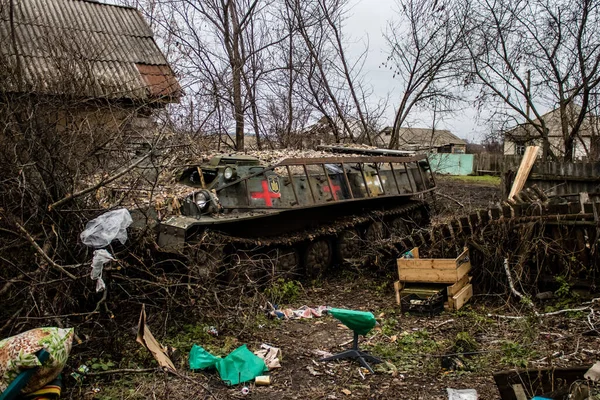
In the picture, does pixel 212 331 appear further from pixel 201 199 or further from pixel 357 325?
pixel 201 199

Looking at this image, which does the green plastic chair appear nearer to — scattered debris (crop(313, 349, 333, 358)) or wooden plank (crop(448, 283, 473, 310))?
scattered debris (crop(313, 349, 333, 358))

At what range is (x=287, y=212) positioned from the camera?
9055 mm

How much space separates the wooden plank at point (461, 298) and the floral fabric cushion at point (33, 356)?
4617 mm

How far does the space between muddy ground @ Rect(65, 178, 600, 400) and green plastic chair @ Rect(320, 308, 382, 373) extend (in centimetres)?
8

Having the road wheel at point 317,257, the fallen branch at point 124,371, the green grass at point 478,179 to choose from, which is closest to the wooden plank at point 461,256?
the road wheel at point 317,257

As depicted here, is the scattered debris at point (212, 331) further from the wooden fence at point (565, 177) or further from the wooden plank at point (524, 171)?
the wooden fence at point (565, 177)

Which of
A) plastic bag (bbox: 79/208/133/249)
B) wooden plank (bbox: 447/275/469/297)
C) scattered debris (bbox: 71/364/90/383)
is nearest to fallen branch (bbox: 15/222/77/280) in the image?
plastic bag (bbox: 79/208/133/249)

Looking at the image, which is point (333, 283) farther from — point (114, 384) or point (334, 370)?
point (114, 384)

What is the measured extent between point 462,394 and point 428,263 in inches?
116

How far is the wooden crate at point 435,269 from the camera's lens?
710cm

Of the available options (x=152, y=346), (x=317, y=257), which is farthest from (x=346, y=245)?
(x=152, y=346)

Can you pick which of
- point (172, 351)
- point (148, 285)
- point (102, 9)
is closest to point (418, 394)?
point (172, 351)

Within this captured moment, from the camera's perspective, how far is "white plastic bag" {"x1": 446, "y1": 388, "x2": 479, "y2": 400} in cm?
441

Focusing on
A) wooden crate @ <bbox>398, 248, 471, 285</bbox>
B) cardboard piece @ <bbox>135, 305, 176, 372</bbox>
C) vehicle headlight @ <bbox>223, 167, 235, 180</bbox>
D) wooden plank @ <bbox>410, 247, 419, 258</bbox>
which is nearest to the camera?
cardboard piece @ <bbox>135, 305, 176, 372</bbox>
